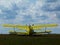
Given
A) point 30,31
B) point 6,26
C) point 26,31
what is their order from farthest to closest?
point 6,26 < point 26,31 < point 30,31

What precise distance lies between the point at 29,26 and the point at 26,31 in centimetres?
444

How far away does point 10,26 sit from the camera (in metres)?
96.9

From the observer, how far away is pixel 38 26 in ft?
329

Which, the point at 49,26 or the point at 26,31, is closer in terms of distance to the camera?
the point at 26,31

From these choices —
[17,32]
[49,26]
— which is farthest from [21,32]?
[49,26]

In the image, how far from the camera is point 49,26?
3780 inches

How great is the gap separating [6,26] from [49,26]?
706 inches

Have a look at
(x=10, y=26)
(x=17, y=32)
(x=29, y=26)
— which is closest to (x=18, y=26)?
(x=10, y=26)

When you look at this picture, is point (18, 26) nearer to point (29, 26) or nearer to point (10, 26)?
point (10, 26)

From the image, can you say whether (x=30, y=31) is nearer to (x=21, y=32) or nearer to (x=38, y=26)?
(x=21, y=32)

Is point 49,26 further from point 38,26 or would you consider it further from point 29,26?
point 29,26

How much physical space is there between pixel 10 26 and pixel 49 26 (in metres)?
16.4

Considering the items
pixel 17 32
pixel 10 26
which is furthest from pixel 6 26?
pixel 17 32

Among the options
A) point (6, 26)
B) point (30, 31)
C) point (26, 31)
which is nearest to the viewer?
point (30, 31)
